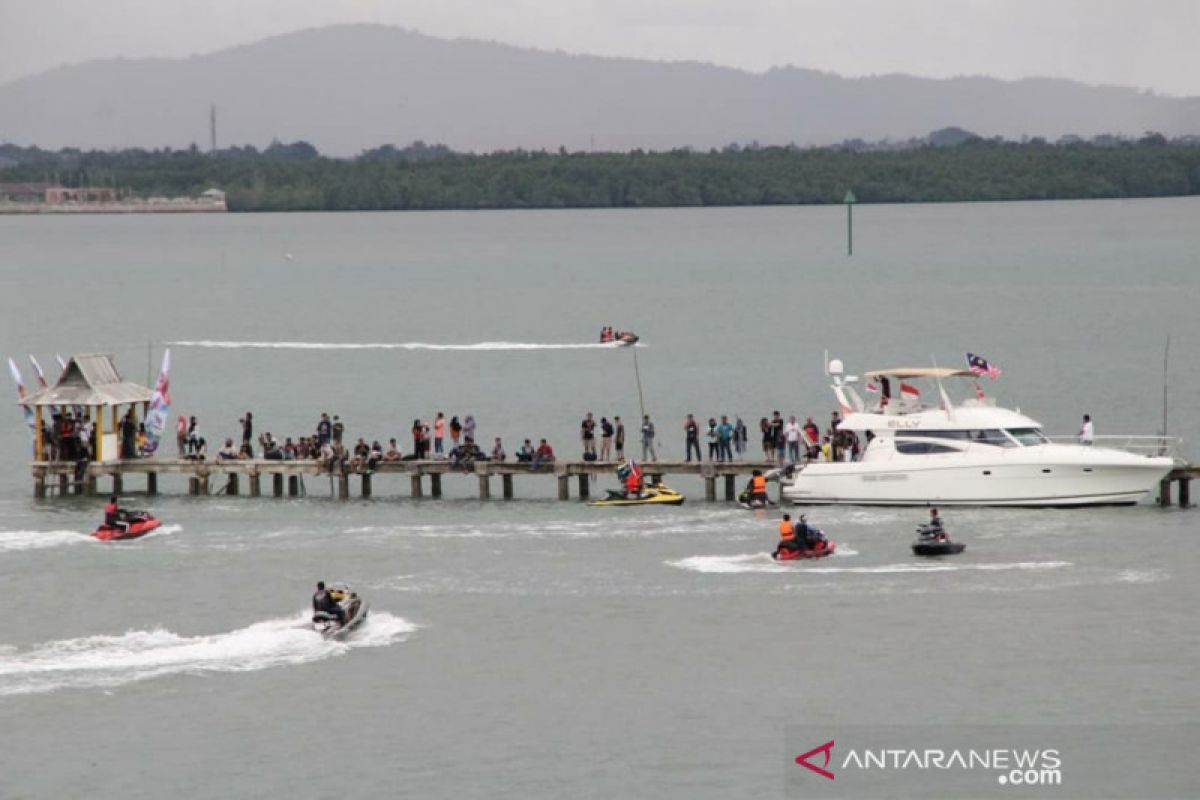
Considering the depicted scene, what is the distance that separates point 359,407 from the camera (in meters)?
93.4

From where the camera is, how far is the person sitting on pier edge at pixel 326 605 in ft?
148

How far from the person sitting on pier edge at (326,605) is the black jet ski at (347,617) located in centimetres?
5

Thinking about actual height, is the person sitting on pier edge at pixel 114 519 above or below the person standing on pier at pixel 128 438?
below

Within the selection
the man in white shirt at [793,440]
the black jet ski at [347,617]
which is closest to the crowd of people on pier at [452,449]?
the man in white shirt at [793,440]

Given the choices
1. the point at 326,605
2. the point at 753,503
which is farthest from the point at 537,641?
the point at 753,503

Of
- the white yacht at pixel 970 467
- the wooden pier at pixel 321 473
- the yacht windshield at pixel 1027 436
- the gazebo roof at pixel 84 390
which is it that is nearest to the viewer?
the white yacht at pixel 970 467

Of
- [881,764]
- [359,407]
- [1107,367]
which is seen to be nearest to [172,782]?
[881,764]

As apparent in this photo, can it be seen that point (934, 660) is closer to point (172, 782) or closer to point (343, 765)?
point (343, 765)

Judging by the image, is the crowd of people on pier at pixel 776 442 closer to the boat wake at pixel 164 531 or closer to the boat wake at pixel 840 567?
the boat wake at pixel 840 567

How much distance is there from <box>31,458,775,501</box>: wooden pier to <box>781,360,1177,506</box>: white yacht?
9.09 feet

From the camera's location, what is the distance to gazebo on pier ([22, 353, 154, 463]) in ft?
208

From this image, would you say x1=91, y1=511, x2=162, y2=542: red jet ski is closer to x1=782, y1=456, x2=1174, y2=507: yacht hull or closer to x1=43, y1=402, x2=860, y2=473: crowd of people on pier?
x1=43, y1=402, x2=860, y2=473: crowd of people on pier

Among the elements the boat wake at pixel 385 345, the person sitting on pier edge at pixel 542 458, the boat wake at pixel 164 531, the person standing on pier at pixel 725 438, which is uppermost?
the boat wake at pixel 385 345

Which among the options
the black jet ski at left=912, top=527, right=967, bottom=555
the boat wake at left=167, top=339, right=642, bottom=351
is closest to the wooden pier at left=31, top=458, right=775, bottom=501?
the black jet ski at left=912, top=527, right=967, bottom=555
